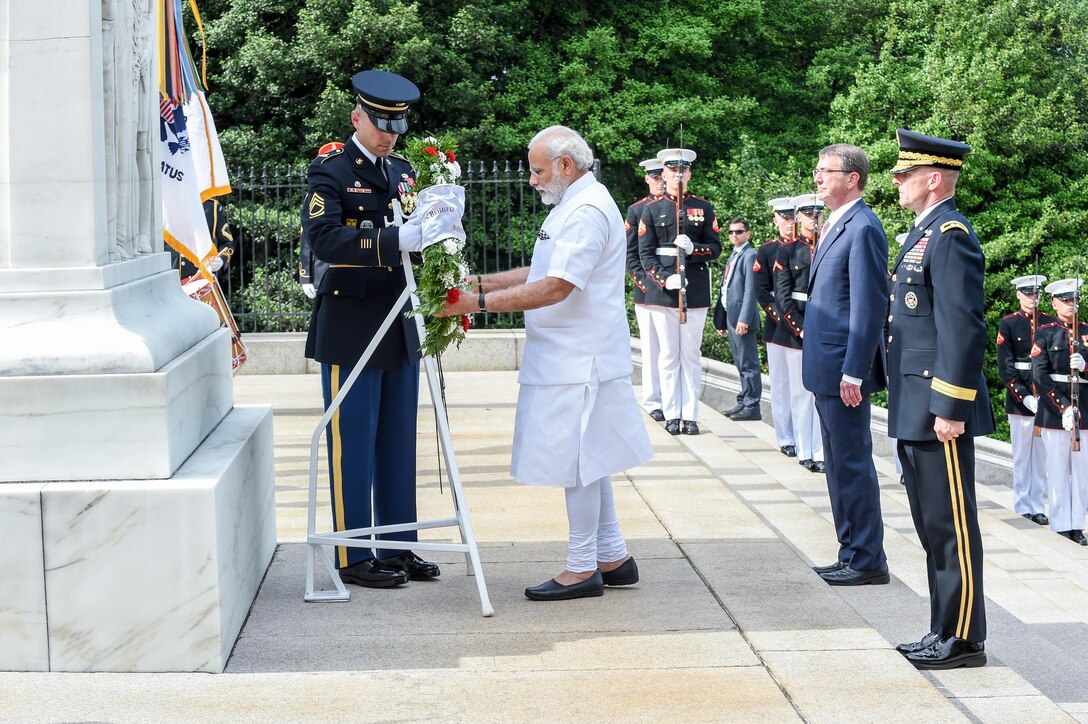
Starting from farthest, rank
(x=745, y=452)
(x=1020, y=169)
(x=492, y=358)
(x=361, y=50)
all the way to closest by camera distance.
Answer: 1. (x=1020, y=169)
2. (x=361, y=50)
3. (x=492, y=358)
4. (x=745, y=452)

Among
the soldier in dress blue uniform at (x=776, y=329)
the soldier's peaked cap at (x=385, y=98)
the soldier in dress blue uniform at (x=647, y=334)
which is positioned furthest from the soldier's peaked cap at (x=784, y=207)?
the soldier's peaked cap at (x=385, y=98)

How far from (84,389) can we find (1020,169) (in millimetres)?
22515

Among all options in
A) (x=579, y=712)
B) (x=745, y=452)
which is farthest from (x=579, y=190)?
(x=745, y=452)

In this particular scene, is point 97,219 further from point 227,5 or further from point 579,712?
point 227,5

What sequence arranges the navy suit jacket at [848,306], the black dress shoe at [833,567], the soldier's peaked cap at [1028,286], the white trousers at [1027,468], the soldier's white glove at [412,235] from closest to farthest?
the soldier's white glove at [412,235] → the navy suit jacket at [848,306] → the black dress shoe at [833,567] → the white trousers at [1027,468] → the soldier's peaked cap at [1028,286]

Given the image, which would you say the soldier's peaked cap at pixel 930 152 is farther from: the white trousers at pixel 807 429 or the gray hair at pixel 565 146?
the white trousers at pixel 807 429

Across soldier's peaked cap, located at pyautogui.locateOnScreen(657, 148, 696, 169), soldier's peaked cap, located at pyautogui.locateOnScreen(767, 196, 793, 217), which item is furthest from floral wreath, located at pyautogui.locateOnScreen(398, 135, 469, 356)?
soldier's peaked cap, located at pyautogui.locateOnScreen(767, 196, 793, 217)

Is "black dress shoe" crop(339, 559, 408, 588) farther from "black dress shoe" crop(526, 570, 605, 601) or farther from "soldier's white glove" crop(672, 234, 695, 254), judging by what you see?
"soldier's white glove" crop(672, 234, 695, 254)

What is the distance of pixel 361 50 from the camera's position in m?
19.9

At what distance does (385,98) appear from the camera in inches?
187

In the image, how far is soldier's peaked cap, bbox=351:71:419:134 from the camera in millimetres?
4770

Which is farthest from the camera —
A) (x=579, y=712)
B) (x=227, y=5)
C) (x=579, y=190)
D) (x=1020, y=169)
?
(x=1020, y=169)

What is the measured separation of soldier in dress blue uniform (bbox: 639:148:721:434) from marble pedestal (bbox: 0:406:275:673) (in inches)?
238

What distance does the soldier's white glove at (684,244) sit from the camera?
10.3 meters
